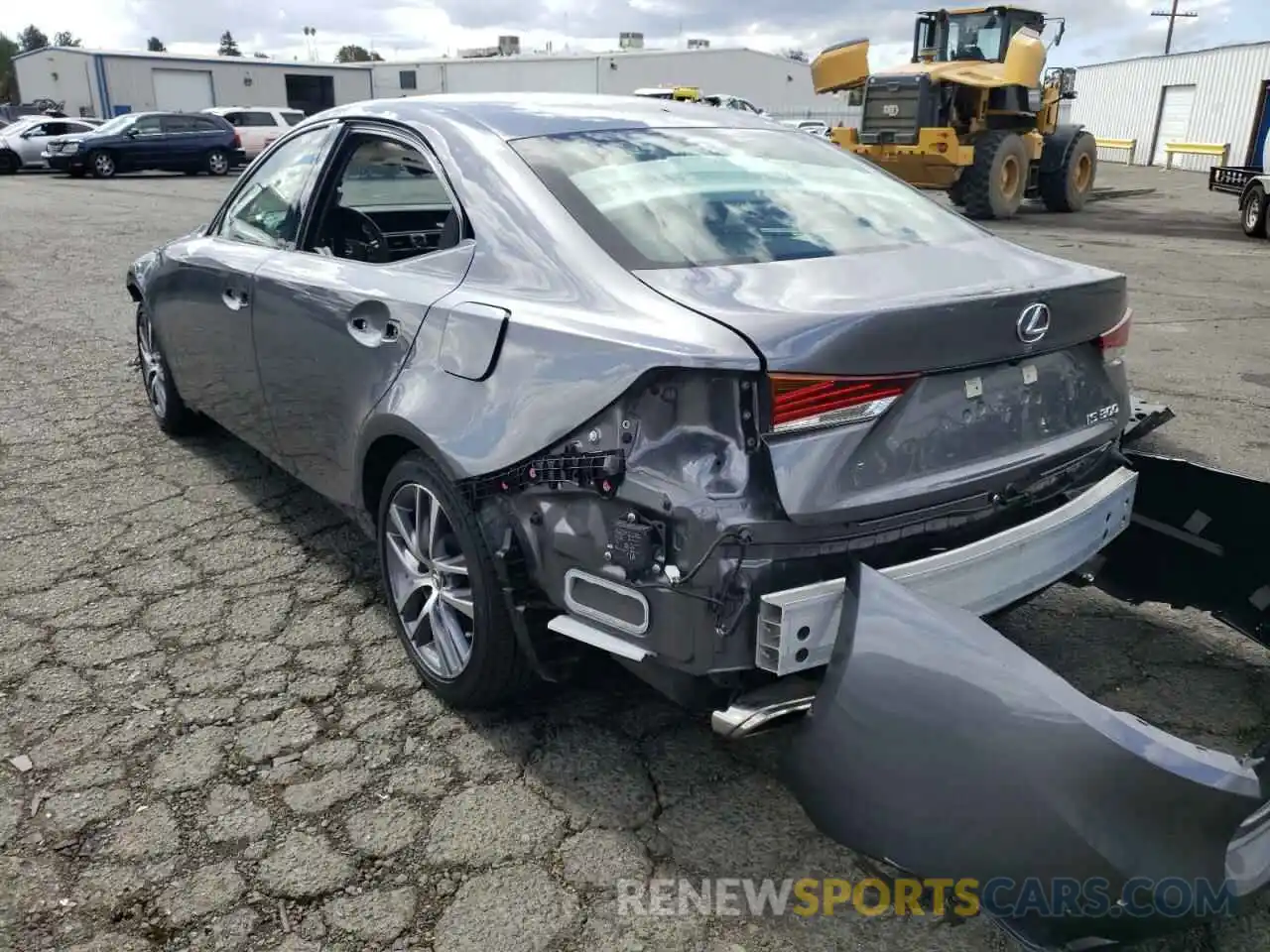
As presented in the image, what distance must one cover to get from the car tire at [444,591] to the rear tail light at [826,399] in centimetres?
87

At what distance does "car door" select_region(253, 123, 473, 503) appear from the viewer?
2836 mm

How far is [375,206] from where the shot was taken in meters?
3.50

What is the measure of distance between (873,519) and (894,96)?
49.9 feet

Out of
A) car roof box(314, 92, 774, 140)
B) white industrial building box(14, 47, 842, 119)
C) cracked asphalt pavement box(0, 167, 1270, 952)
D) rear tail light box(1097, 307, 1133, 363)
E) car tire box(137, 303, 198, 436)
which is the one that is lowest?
cracked asphalt pavement box(0, 167, 1270, 952)

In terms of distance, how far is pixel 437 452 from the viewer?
102 inches

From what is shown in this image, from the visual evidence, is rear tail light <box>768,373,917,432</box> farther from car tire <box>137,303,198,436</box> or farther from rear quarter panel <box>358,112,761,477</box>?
car tire <box>137,303,198,436</box>

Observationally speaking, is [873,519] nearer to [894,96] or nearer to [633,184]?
[633,184]

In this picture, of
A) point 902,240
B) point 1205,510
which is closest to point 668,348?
point 902,240

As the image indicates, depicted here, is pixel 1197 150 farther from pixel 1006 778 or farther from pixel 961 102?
pixel 1006 778

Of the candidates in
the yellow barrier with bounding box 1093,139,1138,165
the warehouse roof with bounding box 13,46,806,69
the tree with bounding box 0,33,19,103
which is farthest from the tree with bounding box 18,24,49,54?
the yellow barrier with bounding box 1093,139,1138,165

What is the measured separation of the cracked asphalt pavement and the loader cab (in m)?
13.6

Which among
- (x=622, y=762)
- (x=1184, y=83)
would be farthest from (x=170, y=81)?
(x=622, y=762)

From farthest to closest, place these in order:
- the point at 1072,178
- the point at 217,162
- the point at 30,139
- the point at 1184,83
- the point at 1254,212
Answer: the point at 1184,83
the point at 30,139
the point at 217,162
the point at 1072,178
the point at 1254,212

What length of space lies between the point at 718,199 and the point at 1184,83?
3912cm
